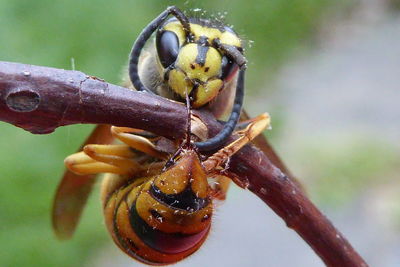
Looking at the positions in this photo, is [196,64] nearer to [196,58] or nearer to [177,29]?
[196,58]

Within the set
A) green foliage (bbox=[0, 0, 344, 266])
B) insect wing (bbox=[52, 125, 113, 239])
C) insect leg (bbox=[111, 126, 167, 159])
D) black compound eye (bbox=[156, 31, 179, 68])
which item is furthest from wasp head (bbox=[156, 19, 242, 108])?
green foliage (bbox=[0, 0, 344, 266])

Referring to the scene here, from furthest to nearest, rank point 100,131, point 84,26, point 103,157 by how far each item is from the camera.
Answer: point 84,26 < point 100,131 < point 103,157

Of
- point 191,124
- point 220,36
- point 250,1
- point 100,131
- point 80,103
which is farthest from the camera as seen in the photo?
point 250,1

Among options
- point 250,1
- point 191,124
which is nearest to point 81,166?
point 191,124

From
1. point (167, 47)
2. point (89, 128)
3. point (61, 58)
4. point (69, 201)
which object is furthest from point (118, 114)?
point (61, 58)

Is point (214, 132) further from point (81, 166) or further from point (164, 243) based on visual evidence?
point (81, 166)

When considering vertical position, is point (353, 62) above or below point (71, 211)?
above
